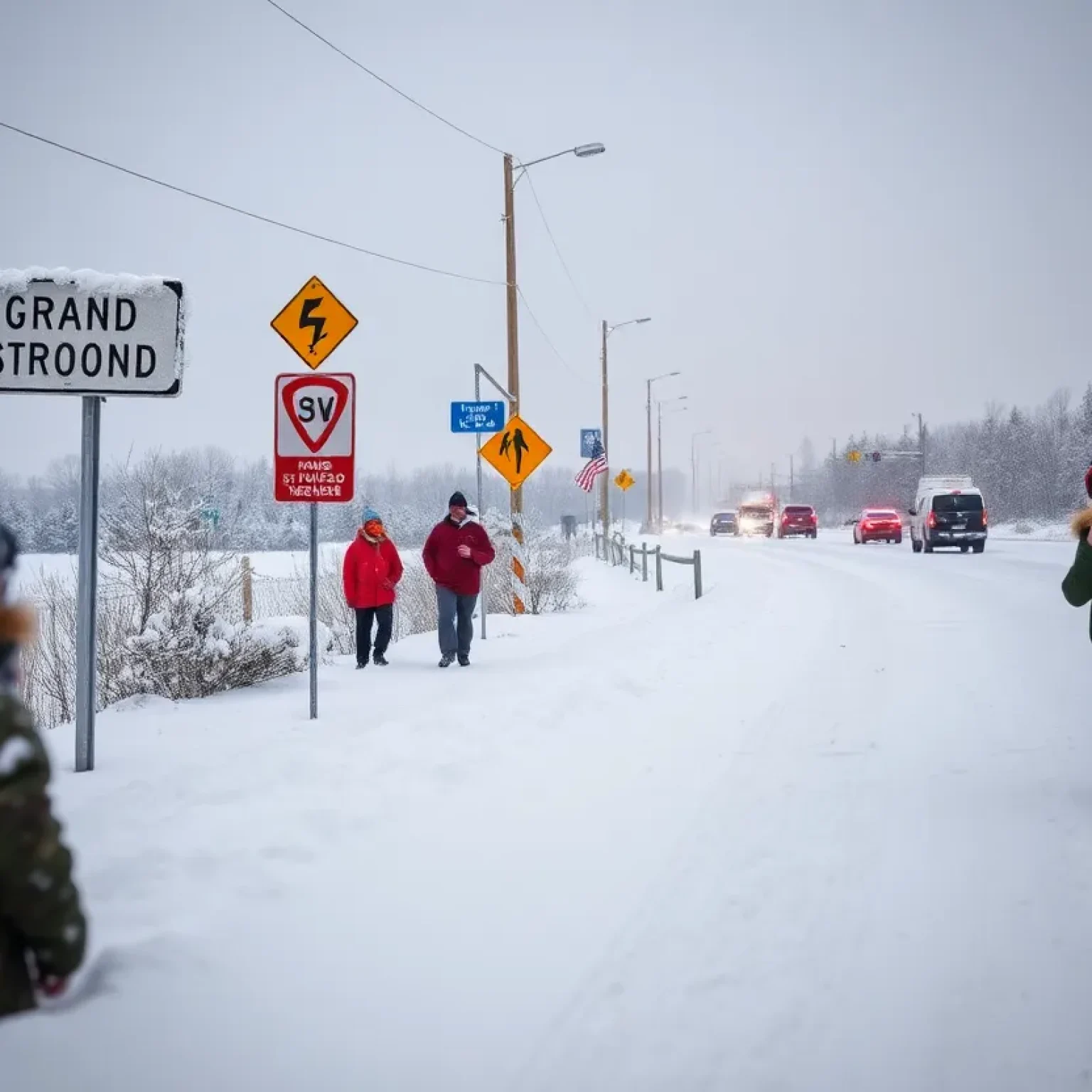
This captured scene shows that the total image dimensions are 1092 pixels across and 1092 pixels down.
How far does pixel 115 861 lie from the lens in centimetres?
396

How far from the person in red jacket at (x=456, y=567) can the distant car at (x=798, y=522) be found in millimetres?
44199

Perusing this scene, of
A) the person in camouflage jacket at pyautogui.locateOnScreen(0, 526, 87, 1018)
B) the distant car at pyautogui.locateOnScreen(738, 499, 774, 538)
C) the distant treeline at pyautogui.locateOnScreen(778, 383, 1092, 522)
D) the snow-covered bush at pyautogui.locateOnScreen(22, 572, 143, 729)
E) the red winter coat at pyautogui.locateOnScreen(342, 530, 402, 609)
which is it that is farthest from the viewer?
the distant treeline at pyautogui.locateOnScreen(778, 383, 1092, 522)

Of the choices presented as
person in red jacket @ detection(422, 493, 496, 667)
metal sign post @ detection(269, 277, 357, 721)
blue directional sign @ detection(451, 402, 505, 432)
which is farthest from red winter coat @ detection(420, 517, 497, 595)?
metal sign post @ detection(269, 277, 357, 721)

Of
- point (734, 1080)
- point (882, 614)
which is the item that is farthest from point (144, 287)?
point (882, 614)

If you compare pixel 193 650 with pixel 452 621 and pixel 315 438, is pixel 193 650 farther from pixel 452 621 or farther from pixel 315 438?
pixel 452 621

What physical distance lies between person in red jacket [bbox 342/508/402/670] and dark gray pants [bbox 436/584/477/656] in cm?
63

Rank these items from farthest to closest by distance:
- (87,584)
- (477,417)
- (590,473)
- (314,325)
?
(590,473) → (477,417) → (314,325) → (87,584)

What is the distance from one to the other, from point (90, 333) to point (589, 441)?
71.4 feet

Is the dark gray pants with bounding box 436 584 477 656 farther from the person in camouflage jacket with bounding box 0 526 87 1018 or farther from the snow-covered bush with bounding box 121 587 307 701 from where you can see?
the person in camouflage jacket with bounding box 0 526 87 1018

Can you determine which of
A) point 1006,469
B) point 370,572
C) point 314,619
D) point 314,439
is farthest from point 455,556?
point 1006,469

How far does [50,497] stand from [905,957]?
104 meters

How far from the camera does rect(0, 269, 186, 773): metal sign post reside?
205 inches

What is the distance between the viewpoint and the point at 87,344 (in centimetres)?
532

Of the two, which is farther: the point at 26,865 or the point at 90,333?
the point at 90,333
